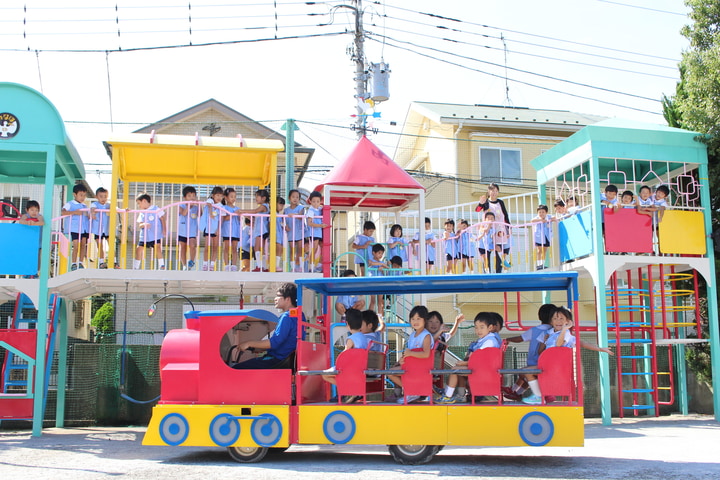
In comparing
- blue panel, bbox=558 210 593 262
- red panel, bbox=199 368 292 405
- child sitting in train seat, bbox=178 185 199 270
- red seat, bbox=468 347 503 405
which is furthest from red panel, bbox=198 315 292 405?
blue panel, bbox=558 210 593 262

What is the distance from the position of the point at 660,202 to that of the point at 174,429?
390 inches

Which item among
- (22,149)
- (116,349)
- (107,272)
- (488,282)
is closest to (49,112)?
(22,149)

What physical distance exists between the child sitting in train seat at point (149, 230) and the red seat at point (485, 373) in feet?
20.9

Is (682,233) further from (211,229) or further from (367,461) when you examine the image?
(211,229)

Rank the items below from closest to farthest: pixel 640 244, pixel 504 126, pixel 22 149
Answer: pixel 22 149 < pixel 640 244 < pixel 504 126

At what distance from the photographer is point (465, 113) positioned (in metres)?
26.5

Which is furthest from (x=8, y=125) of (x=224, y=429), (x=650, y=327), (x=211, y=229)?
(x=650, y=327)

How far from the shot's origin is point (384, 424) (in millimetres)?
8828

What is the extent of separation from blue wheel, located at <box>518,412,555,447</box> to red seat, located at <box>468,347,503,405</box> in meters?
0.37

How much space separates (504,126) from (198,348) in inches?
727

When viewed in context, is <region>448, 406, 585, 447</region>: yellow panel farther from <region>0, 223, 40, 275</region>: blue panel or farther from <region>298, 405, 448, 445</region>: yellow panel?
<region>0, 223, 40, 275</region>: blue panel

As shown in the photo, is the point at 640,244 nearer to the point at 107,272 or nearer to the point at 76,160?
the point at 107,272

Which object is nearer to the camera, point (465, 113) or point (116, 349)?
point (116, 349)

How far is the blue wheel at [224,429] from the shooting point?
9.03 m
